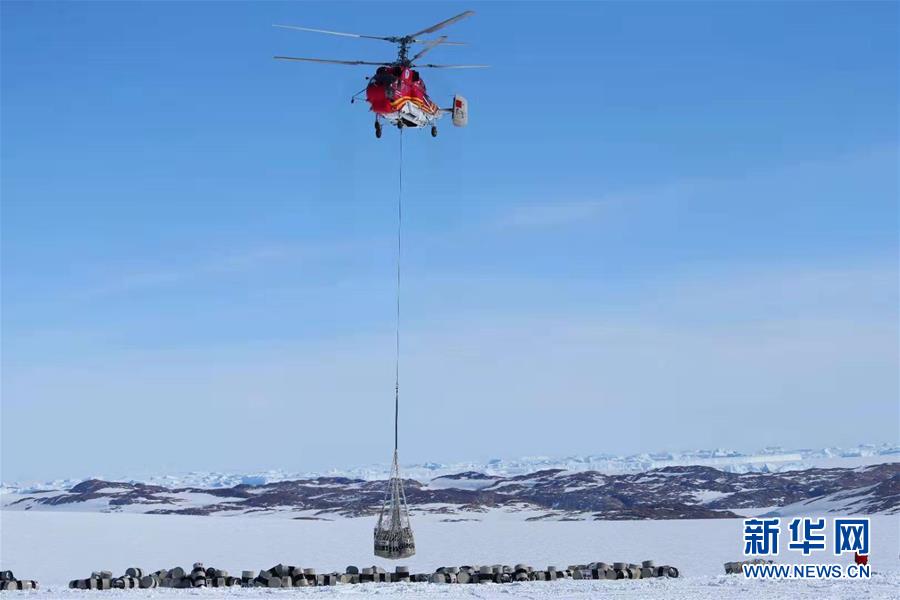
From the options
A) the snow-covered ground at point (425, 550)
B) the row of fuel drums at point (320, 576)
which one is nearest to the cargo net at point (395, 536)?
the snow-covered ground at point (425, 550)

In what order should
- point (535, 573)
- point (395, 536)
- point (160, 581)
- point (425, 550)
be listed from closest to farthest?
point (395, 536) → point (160, 581) → point (535, 573) → point (425, 550)

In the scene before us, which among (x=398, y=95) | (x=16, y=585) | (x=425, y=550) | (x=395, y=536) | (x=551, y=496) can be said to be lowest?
(x=551, y=496)

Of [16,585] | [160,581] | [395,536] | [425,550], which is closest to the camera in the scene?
[395,536]

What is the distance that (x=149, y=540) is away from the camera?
130 feet

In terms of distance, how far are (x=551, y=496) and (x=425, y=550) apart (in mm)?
44231

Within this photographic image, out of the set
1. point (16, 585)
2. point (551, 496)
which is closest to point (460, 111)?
point (16, 585)

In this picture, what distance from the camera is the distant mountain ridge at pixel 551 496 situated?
63.2 metres

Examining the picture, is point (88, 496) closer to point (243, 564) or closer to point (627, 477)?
point (627, 477)

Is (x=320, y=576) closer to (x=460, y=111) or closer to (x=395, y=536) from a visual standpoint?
(x=395, y=536)

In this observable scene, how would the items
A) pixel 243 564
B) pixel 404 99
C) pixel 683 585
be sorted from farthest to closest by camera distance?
pixel 243 564 < pixel 404 99 < pixel 683 585

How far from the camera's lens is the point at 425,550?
35.6 meters

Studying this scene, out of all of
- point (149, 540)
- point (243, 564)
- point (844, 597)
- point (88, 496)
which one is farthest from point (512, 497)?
point (844, 597)

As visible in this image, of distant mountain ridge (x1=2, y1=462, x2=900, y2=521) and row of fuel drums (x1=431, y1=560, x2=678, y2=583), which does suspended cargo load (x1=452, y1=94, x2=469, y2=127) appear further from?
distant mountain ridge (x1=2, y1=462, x2=900, y2=521)

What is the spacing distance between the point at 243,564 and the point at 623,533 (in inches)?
634
